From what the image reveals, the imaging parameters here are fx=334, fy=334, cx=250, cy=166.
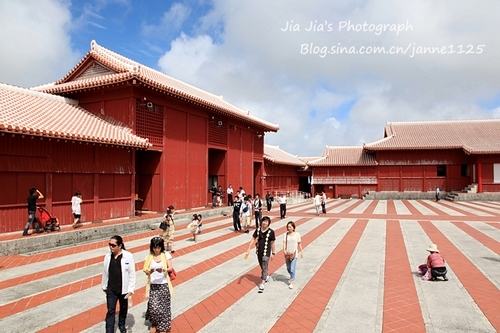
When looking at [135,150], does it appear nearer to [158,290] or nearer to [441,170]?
[158,290]

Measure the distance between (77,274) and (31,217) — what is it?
4071mm

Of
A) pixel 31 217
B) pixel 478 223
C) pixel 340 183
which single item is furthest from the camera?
pixel 340 183

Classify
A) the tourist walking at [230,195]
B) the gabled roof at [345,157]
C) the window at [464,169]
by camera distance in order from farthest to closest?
the gabled roof at [345,157] → the window at [464,169] → the tourist walking at [230,195]

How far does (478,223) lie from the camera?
1579 centimetres

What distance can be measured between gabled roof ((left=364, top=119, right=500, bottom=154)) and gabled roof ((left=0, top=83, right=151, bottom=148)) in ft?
95.1

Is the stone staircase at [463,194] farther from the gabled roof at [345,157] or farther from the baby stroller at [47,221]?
the baby stroller at [47,221]

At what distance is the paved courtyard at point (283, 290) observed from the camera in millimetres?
5145

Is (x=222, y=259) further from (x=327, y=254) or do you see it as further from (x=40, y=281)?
(x=40, y=281)

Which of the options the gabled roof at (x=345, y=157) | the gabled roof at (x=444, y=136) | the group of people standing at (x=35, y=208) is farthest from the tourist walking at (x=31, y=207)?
the gabled roof at (x=345, y=157)

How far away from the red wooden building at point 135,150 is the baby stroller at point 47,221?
62cm

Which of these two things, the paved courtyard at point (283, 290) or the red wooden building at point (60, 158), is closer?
the paved courtyard at point (283, 290)

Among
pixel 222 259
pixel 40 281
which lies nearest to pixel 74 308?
pixel 40 281

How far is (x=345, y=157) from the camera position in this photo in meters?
40.2

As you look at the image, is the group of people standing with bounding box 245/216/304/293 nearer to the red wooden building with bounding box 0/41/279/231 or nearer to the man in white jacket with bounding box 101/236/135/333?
the man in white jacket with bounding box 101/236/135/333
